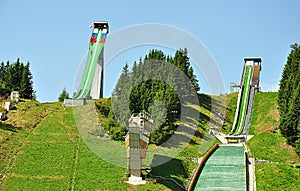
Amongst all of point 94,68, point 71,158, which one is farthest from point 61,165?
point 94,68

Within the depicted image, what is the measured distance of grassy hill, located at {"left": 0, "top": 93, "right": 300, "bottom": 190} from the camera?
3225 cm

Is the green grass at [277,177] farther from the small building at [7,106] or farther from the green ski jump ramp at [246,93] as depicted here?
the small building at [7,106]

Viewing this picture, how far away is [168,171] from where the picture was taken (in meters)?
35.8

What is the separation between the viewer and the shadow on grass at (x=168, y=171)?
3375 centimetres

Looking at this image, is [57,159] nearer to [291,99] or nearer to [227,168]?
[227,168]

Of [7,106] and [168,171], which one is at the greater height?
[7,106]

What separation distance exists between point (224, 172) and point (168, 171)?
3768 millimetres

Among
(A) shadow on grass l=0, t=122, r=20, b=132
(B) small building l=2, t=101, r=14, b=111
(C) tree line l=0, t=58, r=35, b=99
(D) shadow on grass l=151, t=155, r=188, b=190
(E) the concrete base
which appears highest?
(C) tree line l=0, t=58, r=35, b=99

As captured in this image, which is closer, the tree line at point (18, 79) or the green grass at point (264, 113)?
the green grass at point (264, 113)

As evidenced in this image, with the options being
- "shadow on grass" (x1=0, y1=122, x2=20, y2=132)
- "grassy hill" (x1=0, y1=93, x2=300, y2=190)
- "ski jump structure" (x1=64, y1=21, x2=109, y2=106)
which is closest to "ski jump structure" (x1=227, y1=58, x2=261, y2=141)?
"grassy hill" (x1=0, y1=93, x2=300, y2=190)

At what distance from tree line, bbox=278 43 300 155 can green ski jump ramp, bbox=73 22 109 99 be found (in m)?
19.6

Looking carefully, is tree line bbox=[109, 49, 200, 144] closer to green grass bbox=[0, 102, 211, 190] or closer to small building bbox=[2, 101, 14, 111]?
green grass bbox=[0, 102, 211, 190]

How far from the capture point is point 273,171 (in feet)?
116

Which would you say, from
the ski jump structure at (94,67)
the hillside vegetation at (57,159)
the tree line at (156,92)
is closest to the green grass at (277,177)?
the hillside vegetation at (57,159)
